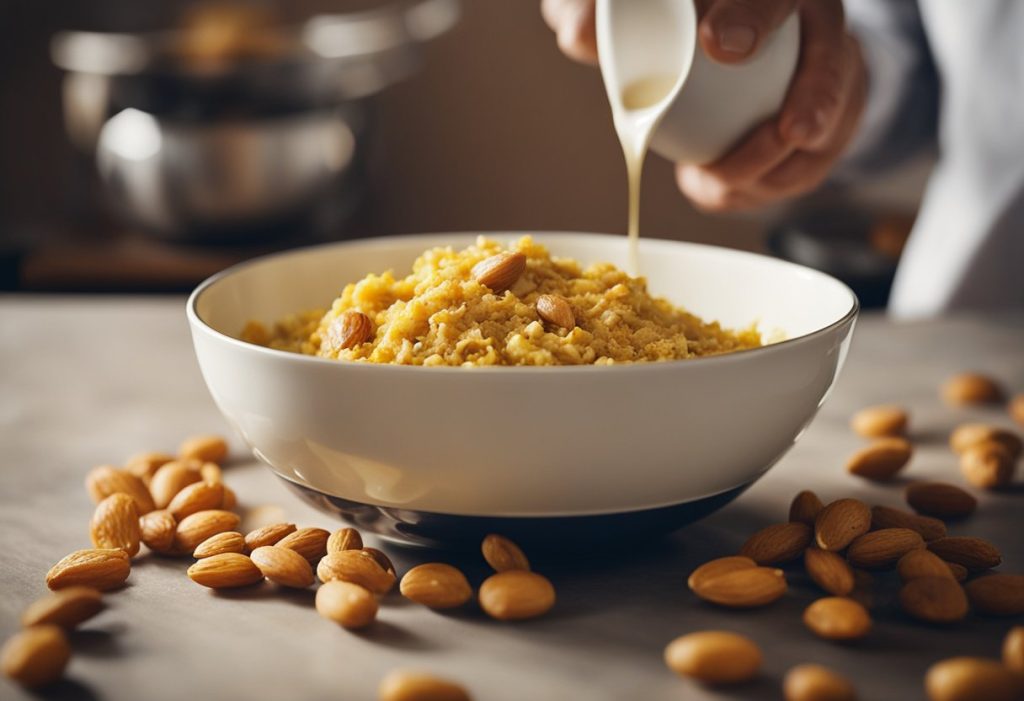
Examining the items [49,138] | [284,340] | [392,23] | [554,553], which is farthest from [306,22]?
[554,553]

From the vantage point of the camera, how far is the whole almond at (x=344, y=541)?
2.64ft

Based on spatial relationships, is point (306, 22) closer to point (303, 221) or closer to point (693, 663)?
point (303, 221)

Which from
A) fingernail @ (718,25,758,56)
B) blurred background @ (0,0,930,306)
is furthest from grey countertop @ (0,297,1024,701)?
blurred background @ (0,0,930,306)

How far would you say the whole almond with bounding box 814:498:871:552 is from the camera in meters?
0.82

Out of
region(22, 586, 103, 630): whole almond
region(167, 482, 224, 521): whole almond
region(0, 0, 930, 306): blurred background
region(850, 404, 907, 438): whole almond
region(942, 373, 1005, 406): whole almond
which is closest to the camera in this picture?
region(22, 586, 103, 630): whole almond

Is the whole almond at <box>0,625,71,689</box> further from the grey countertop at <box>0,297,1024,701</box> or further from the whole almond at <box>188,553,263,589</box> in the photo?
the whole almond at <box>188,553,263,589</box>

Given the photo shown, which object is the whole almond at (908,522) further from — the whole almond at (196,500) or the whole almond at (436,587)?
the whole almond at (196,500)

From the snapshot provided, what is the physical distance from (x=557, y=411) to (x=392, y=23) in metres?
2.40

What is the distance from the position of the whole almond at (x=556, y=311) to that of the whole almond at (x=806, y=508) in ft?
0.79

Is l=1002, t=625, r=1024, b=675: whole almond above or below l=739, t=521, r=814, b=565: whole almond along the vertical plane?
above

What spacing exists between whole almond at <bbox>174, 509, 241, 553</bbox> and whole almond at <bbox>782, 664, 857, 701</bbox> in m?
0.46

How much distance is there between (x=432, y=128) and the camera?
10.3 ft

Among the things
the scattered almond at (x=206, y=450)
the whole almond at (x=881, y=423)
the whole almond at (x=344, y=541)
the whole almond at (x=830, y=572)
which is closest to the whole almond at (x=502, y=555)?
the whole almond at (x=344, y=541)

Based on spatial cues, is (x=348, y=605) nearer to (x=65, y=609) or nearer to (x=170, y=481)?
(x=65, y=609)
